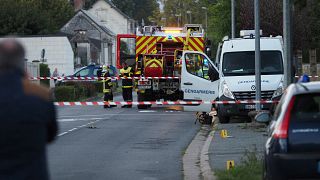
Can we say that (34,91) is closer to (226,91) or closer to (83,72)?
(226,91)

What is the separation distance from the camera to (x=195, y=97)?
2191cm

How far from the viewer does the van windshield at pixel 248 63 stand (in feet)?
69.6

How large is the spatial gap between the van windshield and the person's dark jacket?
53.3ft

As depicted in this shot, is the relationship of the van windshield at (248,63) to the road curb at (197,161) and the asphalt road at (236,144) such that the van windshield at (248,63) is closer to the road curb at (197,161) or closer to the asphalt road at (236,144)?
the asphalt road at (236,144)

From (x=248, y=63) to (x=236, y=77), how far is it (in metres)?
0.81

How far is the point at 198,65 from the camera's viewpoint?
77.6 ft

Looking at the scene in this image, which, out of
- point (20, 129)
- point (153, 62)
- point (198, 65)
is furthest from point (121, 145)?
point (153, 62)

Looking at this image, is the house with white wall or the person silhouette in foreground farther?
the house with white wall

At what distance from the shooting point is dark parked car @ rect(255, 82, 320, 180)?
25.7 feet

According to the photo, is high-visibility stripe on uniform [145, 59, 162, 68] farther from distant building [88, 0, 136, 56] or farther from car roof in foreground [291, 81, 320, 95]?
distant building [88, 0, 136, 56]

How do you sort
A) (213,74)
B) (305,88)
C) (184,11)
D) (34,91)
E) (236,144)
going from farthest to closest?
(184,11), (213,74), (236,144), (305,88), (34,91)

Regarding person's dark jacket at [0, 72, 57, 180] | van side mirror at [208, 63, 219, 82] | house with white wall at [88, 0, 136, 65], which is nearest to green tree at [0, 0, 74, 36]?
house with white wall at [88, 0, 136, 65]

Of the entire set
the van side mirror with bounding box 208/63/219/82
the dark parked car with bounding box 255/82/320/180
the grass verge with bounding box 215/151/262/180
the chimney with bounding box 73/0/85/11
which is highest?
the chimney with bounding box 73/0/85/11

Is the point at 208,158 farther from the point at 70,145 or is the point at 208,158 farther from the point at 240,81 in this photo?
the point at 240,81
